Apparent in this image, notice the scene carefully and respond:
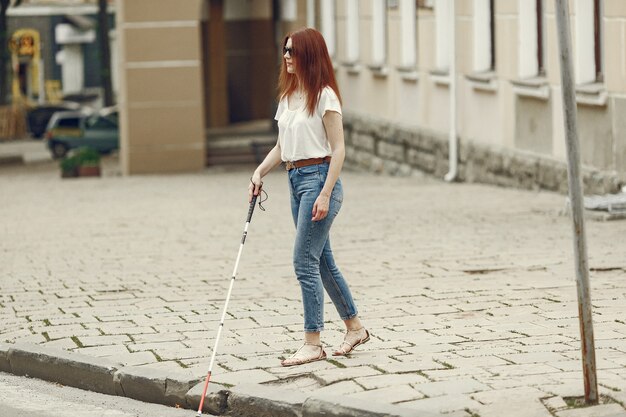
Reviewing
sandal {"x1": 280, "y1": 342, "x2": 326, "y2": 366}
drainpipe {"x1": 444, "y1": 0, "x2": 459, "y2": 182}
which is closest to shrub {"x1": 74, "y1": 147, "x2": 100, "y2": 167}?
drainpipe {"x1": 444, "y1": 0, "x2": 459, "y2": 182}

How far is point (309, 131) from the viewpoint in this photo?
794 centimetres

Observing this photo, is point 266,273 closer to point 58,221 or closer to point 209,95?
point 58,221

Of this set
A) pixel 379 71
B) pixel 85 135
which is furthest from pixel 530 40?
pixel 85 135

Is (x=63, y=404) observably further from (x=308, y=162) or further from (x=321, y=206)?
(x=308, y=162)

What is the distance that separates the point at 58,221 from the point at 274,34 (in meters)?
15.3

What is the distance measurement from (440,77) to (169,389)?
52.8ft

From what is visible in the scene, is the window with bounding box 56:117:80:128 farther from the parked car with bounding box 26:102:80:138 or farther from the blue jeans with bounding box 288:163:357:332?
the blue jeans with bounding box 288:163:357:332

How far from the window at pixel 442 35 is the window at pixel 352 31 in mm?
5368

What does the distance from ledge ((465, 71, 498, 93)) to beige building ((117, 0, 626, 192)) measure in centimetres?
3

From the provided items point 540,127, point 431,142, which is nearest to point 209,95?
point 431,142

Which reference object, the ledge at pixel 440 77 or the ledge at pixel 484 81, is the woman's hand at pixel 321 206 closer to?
the ledge at pixel 484 81

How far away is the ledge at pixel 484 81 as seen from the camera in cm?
2086

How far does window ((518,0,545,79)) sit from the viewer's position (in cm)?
1931

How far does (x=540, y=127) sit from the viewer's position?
19.0 metres
